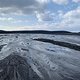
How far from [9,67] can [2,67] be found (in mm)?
349

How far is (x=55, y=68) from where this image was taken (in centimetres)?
989

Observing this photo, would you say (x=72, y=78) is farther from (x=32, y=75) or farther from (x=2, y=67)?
(x=2, y=67)

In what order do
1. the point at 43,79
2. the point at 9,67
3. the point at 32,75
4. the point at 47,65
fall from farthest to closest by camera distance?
1. the point at 47,65
2. the point at 9,67
3. the point at 32,75
4. the point at 43,79

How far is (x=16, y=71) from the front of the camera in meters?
9.01

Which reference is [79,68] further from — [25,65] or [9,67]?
[9,67]

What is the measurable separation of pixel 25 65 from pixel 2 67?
1.11 metres

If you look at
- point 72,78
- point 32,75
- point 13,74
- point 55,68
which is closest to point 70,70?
point 55,68

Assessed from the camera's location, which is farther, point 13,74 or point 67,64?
point 67,64

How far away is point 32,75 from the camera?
8438 millimetres

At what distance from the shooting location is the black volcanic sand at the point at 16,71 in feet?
26.7

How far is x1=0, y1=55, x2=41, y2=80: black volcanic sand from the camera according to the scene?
8133 millimetres

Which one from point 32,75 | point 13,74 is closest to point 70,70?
point 32,75

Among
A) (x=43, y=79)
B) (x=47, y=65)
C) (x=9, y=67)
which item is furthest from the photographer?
(x=47, y=65)

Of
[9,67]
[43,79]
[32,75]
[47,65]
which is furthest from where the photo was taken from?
[47,65]
